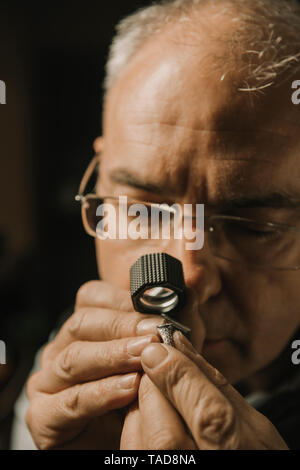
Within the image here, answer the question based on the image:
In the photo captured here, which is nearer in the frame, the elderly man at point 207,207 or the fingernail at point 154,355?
the fingernail at point 154,355

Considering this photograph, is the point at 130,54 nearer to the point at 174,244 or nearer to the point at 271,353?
the point at 174,244

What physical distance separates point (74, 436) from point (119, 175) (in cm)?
78

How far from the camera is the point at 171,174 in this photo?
1.08m

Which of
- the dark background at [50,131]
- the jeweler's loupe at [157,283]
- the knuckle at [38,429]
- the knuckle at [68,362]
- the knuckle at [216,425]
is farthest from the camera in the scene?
the dark background at [50,131]

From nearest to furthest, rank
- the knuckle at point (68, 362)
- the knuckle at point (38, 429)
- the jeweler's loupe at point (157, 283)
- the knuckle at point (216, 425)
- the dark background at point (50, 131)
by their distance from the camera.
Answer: the knuckle at point (216, 425)
the jeweler's loupe at point (157, 283)
the knuckle at point (68, 362)
the knuckle at point (38, 429)
the dark background at point (50, 131)

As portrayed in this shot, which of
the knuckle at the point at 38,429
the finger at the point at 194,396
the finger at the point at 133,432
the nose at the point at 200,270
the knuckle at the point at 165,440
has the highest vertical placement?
the nose at the point at 200,270

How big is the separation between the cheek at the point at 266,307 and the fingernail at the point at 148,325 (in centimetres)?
34

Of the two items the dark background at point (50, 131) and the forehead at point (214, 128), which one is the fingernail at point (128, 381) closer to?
the forehead at point (214, 128)

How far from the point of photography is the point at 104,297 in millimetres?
1014

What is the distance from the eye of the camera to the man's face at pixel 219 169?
106 centimetres

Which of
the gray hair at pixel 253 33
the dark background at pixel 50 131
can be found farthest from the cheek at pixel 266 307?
the dark background at pixel 50 131

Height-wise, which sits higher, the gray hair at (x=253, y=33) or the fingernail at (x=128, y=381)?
the gray hair at (x=253, y=33)

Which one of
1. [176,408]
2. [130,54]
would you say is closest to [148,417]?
[176,408]

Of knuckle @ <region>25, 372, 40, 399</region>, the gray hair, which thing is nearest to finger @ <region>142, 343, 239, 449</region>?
knuckle @ <region>25, 372, 40, 399</region>
